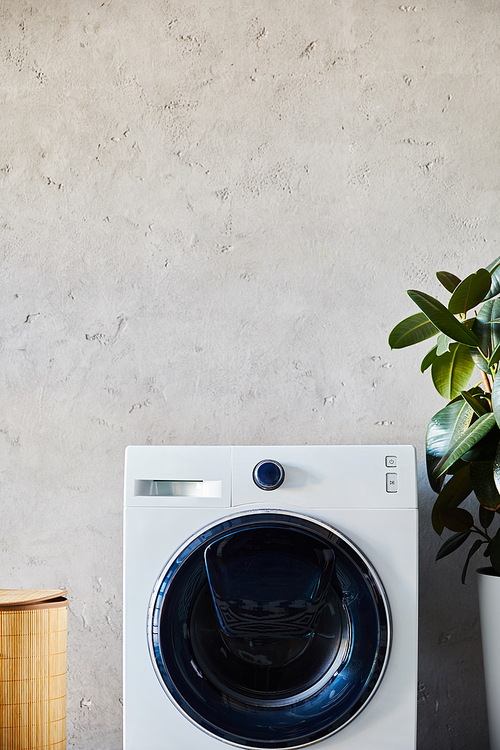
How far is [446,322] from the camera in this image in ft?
4.00

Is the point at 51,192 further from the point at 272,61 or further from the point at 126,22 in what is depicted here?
the point at 272,61

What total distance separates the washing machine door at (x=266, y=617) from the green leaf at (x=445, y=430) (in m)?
0.24

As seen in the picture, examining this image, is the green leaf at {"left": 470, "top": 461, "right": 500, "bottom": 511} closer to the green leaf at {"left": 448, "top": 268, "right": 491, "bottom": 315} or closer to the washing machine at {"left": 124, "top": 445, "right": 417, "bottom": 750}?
the washing machine at {"left": 124, "top": 445, "right": 417, "bottom": 750}

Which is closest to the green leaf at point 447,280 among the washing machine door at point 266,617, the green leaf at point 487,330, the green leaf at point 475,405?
the green leaf at point 487,330

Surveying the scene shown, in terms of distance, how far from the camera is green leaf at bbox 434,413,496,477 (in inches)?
45.2

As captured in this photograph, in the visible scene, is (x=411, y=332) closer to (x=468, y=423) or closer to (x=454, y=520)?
(x=468, y=423)

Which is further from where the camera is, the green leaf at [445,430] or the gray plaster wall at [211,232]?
the gray plaster wall at [211,232]

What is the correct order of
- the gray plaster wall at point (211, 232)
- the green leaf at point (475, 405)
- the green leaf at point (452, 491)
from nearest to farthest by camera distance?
the green leaf at point (475, 405), the green leaf at point (452, 491), the gray plaster wall at point (211, 232)

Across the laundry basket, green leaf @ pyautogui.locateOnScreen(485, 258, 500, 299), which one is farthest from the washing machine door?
green leaf @ pyautogui.locateOnScreen(485, 258, 500, 299)

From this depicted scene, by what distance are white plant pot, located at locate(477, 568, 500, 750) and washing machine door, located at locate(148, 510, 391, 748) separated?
269mm

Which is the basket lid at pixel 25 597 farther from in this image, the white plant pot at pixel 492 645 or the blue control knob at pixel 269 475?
the white plant pot at pixel 492 645

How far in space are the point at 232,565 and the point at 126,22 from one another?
5.13ft

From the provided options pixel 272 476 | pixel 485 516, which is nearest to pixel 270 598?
pixel 272 476

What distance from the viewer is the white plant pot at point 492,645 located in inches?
50.3
